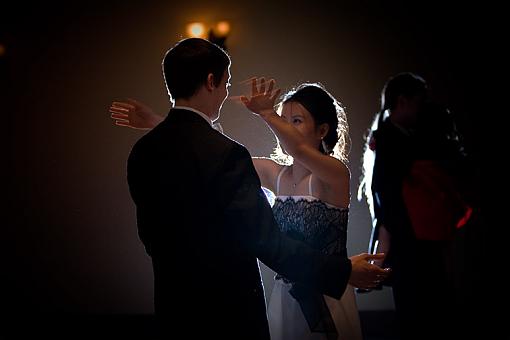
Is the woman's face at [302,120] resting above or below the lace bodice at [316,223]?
above

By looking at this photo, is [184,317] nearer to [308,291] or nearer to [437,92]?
[308,291]

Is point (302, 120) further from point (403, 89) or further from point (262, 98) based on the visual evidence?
point (403, 89)

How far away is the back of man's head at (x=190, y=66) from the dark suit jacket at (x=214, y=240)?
11 cm

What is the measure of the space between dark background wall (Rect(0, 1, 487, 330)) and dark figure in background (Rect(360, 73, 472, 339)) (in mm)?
1088

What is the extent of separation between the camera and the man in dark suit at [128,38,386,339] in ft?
4.11

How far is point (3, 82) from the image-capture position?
3607 millimetres

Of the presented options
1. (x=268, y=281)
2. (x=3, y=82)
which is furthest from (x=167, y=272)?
(x=3, y=82)

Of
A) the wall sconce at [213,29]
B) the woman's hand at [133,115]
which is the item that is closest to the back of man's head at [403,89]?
the woman's hand at [133,115]

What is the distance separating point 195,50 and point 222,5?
2326 mm

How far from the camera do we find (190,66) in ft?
4.45

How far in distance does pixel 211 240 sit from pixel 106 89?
2556 millimetres

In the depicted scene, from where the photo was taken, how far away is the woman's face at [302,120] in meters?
1.86

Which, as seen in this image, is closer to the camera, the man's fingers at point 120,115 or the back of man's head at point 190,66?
the back of man's head at point 190,66

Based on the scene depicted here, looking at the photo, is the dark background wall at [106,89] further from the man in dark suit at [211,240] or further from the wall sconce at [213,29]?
the man in dark suit at [211,240]
